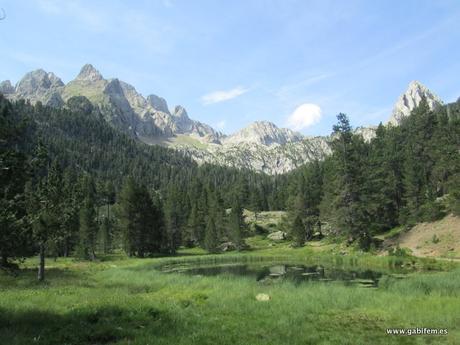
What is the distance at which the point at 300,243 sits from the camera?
93.9 metres

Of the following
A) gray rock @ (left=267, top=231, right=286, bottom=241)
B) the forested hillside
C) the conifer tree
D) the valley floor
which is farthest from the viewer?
gray rock @ (left=267, top=231, right=286, bottom=241)

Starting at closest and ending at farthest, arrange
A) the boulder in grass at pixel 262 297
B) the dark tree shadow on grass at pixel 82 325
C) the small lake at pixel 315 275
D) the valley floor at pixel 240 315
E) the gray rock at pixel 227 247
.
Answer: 1. the dark tree shadow on grass at pixel 82 325
2. the valley floor at pixel 240 315
3. the boulder in grass at pixel 262 297
4. the small lake at pixel 315 275
5. the gray rock at pixel 227 247

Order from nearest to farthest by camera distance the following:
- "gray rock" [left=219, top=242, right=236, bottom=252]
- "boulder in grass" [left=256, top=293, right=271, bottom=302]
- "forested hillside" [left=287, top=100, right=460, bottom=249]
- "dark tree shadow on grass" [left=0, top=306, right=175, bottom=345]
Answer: "dark tree shadow on grass" [left=0, top=306, right=175, bottom=345]
"boulder in grass" [left=256, top=293, right=271, bottom=302]
"forested hillside" [left=287, top=100, right=460, bottom=249]
"gray rock" [left=219, top=242, right=236, bottom=252]

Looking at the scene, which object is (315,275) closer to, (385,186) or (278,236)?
(385,186)

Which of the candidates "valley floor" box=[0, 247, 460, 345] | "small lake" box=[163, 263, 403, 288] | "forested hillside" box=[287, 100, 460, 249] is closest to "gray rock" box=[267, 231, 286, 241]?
"forested hillside" box=[287, 100, 460, 249]

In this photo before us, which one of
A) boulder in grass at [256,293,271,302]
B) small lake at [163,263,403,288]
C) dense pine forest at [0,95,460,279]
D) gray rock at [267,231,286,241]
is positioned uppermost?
dense pine forest at [0,95,460,279]

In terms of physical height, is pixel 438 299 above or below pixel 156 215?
below

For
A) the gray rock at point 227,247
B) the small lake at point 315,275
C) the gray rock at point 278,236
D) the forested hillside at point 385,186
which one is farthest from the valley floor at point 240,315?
the gray rock at point 278,236

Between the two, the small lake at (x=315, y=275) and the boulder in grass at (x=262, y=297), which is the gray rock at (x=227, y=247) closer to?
the small lake at (x=315, y=275)

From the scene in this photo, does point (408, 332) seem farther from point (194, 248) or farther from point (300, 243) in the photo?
point (194, 248)

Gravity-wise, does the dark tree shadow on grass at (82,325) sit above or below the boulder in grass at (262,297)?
above

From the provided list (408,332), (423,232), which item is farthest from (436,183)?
(408,332)

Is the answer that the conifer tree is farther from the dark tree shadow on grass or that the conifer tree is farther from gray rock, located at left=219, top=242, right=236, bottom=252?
the dark tree shadow on grass

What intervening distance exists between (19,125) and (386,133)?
14774 centimetres
